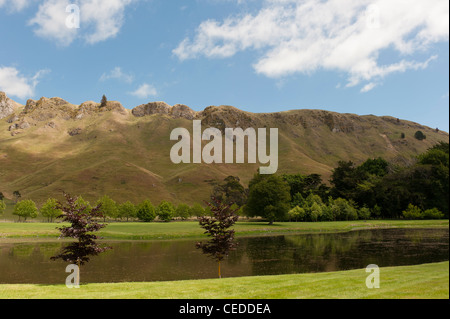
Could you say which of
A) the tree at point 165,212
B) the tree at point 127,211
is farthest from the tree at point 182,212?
the tree at point 127,211

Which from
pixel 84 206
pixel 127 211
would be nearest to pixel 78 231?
pixel 84 206

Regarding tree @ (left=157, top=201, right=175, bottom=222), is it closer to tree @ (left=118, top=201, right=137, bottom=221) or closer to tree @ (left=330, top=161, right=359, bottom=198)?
tree @ (left=118, top=201, right=137, bottom=221)

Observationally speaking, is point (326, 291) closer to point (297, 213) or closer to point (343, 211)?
point (297, 213)

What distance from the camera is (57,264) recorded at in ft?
105

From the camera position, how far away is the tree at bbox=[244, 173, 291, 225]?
80.6 metres

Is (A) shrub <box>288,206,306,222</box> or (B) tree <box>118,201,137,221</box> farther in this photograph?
(B) tree <box>118,201,137,221</box>

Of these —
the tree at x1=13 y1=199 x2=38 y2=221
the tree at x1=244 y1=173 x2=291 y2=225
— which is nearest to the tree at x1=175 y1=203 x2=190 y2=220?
the tree at x1=244 y1=173 x2=291 y2=225

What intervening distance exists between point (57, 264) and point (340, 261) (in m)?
29.1

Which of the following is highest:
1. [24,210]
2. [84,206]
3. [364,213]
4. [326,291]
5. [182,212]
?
[84,206]

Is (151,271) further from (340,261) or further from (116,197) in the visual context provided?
(116,197)

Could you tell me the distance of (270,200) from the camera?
8188cm

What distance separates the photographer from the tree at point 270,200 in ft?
265
